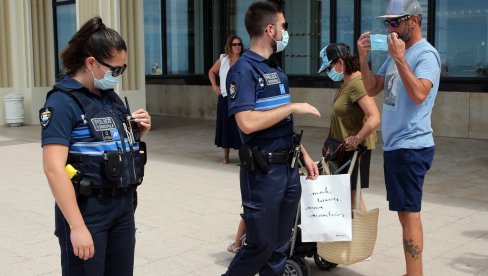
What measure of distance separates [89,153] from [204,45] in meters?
13.6

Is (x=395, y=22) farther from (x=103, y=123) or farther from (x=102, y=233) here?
(x=102, y=233)

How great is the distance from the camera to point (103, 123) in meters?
2.75

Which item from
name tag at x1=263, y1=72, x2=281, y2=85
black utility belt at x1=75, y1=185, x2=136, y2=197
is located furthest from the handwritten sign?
black utility belt at x1=75, y1=185, x2=136, y2=197

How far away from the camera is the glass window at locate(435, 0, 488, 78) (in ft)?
38.2

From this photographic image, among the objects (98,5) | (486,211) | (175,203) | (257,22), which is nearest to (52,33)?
(98,5)

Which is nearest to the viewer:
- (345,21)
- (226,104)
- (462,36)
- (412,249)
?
(412,249)

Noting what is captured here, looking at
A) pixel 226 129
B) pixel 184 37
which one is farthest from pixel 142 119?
pixel 184 37

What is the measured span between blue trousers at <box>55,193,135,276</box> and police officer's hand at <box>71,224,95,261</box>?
92 mm

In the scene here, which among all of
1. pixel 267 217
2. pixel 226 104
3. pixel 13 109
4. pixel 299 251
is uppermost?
pixel 226 104

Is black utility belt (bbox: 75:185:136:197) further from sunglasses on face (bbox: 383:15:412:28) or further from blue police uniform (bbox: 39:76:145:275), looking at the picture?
sunglasses on face (bbox: 383:15:412:28)

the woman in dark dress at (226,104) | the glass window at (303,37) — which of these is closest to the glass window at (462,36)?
the glass window at (303,37)

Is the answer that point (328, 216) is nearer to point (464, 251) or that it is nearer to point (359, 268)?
point (359, 268)

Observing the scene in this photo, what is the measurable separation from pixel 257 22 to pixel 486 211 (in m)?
3.73

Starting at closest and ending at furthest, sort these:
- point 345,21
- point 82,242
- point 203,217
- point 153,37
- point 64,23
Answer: point 82,242 < point 203,217 < point 345,21 < point 64,23 < point 153,37
